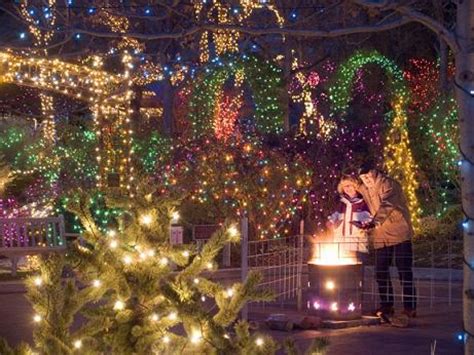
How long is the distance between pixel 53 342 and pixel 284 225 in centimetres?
1374

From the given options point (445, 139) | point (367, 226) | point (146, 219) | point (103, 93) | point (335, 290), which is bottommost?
point (335, 290)

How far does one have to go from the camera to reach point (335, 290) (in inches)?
404

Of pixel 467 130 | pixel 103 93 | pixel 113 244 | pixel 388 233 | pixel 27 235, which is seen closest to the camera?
pixel 113 244

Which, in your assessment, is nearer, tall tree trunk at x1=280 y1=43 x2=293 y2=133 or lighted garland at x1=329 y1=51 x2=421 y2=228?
lighted garland at x1=329 y1=51 x2=421 y2=228

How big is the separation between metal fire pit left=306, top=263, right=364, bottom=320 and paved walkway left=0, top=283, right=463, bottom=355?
31 centimetres

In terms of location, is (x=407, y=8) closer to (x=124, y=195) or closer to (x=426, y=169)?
(x=124, y=195)

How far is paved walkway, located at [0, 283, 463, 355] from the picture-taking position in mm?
9000

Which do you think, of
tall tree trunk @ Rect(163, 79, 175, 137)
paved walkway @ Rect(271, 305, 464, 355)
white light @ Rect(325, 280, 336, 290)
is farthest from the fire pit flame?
tall tree trunk @ Rect(163, 79, 175, 137)

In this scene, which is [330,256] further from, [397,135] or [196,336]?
[397,135]

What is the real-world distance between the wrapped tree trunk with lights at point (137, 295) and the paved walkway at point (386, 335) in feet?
15.9

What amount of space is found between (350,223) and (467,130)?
5220 mm

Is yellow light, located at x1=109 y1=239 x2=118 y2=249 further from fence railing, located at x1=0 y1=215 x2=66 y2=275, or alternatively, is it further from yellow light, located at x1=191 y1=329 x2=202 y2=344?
fence railing, located at x1=0 y1=215 x2=66 y2=275

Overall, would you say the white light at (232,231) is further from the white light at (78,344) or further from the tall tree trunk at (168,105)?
the tall tree trunk at (168,105)

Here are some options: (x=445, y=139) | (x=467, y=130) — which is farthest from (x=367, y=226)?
(x=445, y=139)
